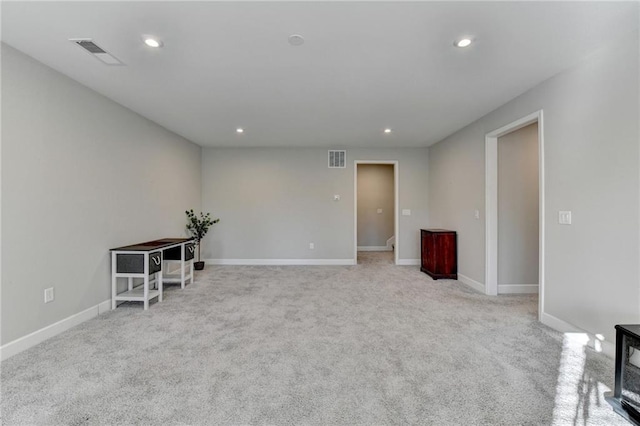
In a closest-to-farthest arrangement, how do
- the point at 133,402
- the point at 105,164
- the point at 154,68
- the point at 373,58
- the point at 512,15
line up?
the point at 133,402
the point at 512,15
the point at 373,58
the point at 154,68
the point at 105,164

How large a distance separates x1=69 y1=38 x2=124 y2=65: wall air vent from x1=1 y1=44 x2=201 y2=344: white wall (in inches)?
23.4

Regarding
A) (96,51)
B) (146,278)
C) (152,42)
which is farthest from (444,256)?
(96,51)

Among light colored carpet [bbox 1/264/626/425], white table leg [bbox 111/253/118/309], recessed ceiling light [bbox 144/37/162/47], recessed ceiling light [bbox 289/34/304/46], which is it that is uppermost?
recessed ceiling light [bbox 144/37/162/47]

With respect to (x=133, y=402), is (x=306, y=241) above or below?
above

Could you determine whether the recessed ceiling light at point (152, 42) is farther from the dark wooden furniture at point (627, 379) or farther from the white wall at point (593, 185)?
the dark wooden furniture at point (627, 379)

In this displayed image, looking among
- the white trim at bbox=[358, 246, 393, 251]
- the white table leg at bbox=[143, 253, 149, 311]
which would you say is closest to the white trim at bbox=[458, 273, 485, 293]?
the white trim at bbox=[358, 246, 393, 251]

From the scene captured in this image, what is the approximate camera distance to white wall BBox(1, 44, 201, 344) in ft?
7.29

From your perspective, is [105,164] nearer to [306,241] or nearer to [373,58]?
[373,58]

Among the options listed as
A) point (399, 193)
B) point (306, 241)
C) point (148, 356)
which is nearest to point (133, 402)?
point (148, 356)

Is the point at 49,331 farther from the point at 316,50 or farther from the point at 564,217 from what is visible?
the point at 564,217

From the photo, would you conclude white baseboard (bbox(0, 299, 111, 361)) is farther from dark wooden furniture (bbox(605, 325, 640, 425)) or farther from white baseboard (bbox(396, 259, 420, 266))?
white baseboard (bbox(396, 259, 420, 266))

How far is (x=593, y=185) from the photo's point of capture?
90.6 inches

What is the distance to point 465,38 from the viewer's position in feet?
6.79

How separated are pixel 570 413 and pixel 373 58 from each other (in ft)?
9.13
